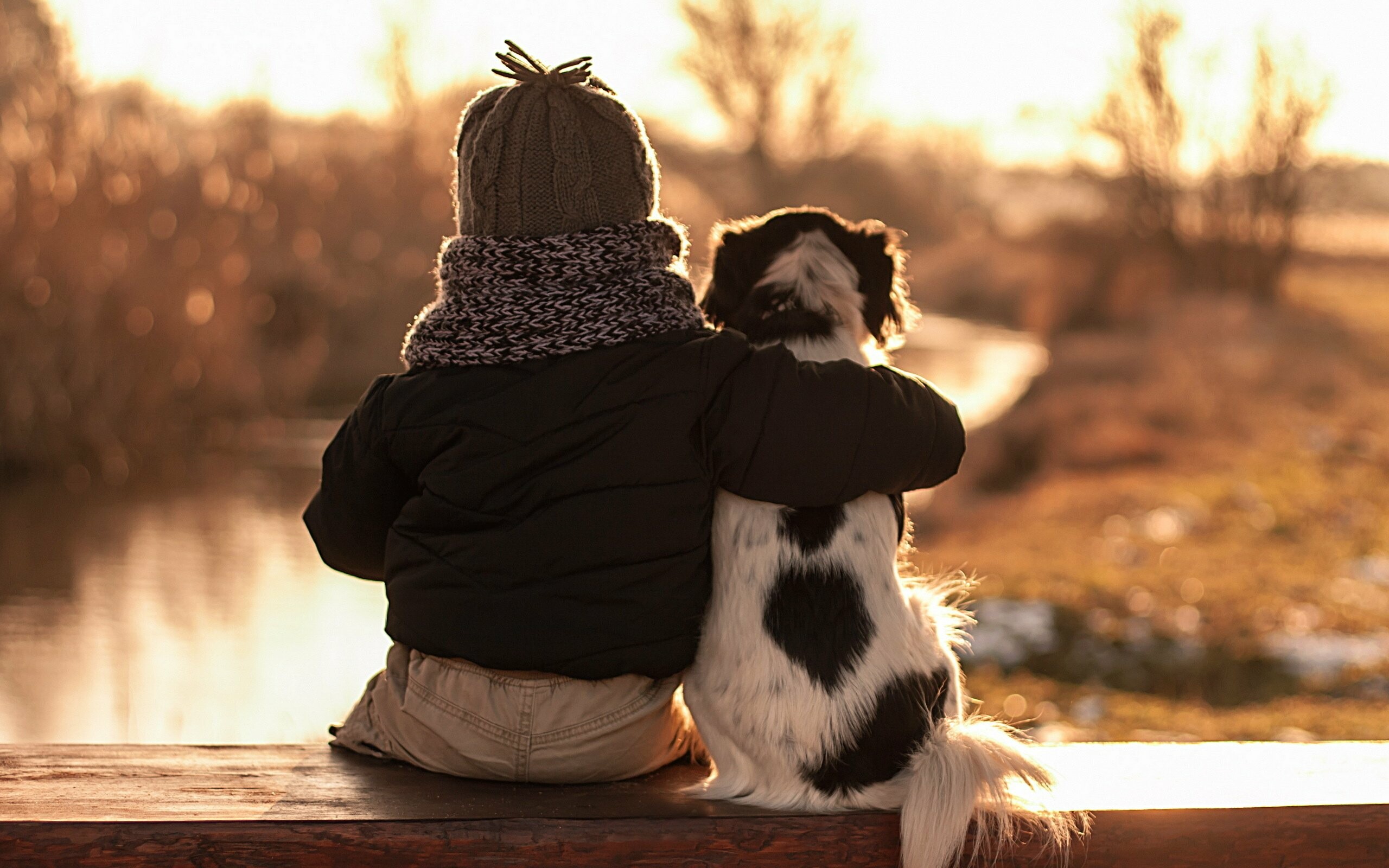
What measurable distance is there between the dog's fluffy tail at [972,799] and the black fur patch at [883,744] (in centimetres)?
3

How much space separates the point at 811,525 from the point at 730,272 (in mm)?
469

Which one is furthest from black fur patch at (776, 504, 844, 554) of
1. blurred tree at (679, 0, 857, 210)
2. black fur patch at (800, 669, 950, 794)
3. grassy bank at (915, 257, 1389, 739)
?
blurred tree at (679, 0, 857, 210)

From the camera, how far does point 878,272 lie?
204cm

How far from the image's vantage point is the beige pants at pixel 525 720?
1.87m

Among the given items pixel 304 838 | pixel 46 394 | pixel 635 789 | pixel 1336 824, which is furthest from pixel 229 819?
pixel 46 394

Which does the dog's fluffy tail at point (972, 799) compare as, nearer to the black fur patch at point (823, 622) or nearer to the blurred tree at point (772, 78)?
the black fur patch at point (823, 622)

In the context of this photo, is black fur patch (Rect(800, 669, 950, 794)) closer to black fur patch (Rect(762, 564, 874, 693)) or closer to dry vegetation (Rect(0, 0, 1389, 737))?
black fur patch (Rect(762, 564, 874, 693))

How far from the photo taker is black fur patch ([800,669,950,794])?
178 centimetres

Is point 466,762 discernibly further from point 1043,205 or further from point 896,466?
point 1043,205

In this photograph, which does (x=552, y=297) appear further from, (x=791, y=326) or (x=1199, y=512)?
(x=1199, y=512)

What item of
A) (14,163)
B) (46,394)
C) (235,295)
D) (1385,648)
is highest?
(14,163)

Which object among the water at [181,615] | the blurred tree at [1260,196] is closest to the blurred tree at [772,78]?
the blurred tree at [1260,196]

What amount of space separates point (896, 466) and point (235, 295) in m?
7.20

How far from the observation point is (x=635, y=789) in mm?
1924
